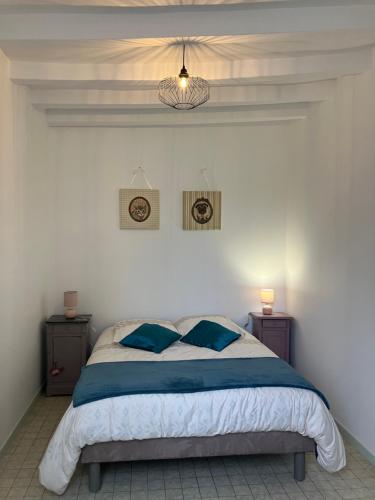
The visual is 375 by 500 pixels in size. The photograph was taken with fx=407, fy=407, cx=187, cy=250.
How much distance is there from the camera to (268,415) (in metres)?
2.49

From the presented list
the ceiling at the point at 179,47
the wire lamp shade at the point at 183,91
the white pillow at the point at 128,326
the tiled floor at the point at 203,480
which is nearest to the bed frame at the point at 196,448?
the tiled floor at the point at 203,480

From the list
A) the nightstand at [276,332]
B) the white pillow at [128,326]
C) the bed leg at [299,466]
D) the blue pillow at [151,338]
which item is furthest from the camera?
the nightstand at [276,332]

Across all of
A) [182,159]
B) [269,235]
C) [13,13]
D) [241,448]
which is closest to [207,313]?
[269,235]

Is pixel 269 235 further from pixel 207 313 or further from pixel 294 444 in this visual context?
pixel 294 444

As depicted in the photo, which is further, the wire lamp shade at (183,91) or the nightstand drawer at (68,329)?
the nightstand drawer at (68,329)

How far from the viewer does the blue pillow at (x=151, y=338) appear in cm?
329

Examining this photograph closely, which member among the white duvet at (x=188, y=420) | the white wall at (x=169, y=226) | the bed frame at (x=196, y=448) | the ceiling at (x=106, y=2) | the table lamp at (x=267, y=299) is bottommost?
the bed frame at (x=196, y=448)

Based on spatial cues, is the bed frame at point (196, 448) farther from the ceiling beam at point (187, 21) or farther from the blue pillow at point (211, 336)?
the ceiling beam at point (187, 21)

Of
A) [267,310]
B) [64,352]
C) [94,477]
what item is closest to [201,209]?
[267,310]

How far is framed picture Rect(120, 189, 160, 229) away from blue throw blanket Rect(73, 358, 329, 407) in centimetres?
164

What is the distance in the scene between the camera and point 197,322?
12.8 feet

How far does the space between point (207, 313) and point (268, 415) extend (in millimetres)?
1875

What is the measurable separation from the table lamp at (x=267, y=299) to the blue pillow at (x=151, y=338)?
1.08 metres

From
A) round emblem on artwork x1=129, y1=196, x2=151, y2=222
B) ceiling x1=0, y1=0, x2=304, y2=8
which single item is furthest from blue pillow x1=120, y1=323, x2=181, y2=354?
ceiling x1=0, y1=0, x2=304, y2=8
